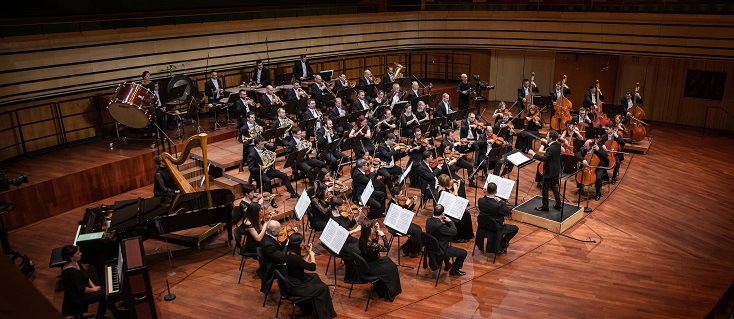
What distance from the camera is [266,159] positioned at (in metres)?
10.8

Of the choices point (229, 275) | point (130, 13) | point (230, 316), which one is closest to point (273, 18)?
point (130, 13)

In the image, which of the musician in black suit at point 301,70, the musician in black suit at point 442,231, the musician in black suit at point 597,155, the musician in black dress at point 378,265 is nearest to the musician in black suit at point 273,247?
the musician in black dress at point 378,265

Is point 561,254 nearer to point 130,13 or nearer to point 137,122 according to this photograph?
point 137,122

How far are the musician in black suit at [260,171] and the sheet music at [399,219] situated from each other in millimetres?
3259

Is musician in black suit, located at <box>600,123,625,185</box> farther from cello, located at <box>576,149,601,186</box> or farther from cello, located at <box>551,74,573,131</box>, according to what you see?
cello, located at <box>551,74,573,131</box>

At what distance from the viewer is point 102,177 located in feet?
37.4

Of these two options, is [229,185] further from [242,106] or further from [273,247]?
[273,247]

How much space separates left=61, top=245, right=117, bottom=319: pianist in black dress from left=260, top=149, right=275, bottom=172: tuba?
4.24 meters

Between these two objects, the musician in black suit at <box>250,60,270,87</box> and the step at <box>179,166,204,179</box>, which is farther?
the musician in black suit at <box>250,60,270,87</box>

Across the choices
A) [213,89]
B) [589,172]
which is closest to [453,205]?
[589,172]

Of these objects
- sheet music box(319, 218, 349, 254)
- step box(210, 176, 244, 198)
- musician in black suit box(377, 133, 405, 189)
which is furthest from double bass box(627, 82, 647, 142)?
sheet music box(319, 218, 349, 254)

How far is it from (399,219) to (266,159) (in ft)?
12.0

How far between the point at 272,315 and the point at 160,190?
3.26 m

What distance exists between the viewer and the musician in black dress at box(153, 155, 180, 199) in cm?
942
